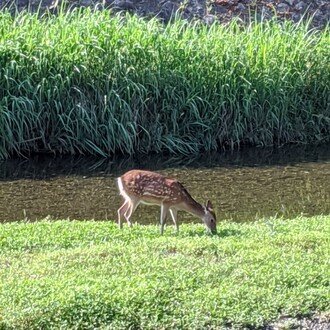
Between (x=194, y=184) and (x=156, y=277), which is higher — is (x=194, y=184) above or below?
below

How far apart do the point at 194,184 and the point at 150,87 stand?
2.23m

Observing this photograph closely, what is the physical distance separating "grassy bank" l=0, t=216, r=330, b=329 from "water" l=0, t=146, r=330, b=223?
244 cm

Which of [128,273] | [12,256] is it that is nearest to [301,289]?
[128,273]

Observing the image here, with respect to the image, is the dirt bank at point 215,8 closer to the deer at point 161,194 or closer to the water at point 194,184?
the water at point 194,184

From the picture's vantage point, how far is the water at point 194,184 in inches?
446

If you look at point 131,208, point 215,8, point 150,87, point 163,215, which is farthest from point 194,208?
point 215,8

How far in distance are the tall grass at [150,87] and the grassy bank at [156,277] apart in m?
5.03

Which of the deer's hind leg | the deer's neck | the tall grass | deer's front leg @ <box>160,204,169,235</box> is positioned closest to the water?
the tall grass

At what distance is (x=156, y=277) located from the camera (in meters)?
7.11

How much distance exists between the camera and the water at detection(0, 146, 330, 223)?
1133 centimetres

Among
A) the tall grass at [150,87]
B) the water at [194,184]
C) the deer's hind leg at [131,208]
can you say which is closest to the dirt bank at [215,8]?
the tall grass at [150,87]

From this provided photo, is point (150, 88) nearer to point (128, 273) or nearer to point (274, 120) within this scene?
point (274, 120)

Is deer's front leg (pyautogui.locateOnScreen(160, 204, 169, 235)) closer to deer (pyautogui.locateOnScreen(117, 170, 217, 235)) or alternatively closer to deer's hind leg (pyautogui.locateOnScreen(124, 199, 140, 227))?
deer (pyautogui.locateOnScreen(117, 170, 217, 235))

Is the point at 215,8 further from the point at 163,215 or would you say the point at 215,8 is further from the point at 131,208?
the point at 163,215
